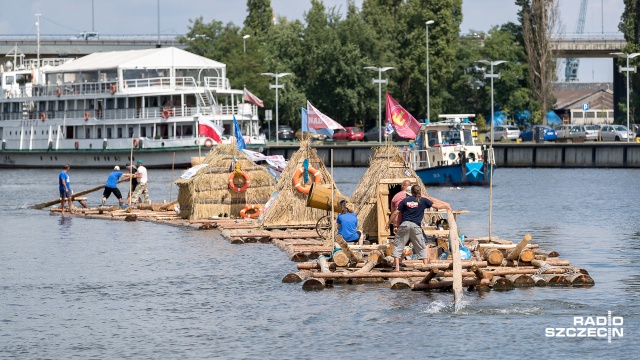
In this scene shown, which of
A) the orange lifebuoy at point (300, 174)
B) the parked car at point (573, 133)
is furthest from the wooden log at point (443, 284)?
the parked car at point (573, 133)

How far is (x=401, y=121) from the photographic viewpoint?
168 feet

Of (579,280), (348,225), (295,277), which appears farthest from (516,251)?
(295,277)

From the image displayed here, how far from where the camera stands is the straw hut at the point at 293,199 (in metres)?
37.5

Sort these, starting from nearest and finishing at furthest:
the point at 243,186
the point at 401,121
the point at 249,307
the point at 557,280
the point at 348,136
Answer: the point at 249,307, the point at 557,280, the point at 243,186, the point at 401,121, the point at 348,136

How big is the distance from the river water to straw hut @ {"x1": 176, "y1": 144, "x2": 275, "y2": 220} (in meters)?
2.33

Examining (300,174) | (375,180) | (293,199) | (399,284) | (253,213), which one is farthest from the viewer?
(253,213)

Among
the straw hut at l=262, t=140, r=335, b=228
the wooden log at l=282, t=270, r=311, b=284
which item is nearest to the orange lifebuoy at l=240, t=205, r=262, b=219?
the straw hut at l=262, t=140, r=335, b=228

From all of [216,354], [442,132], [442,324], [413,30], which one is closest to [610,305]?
[442,324]

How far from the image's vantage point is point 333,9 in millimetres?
114312

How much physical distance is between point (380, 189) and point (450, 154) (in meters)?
34.6

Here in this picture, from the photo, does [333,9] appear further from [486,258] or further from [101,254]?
[486,258]

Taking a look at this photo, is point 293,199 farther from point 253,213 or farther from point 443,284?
point 443,284

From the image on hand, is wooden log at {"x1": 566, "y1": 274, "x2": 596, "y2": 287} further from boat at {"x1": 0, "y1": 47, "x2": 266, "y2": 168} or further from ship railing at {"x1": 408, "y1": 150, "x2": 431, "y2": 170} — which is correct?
boat at {"x1": 0, "y1": 47, "x2": 266, "y2": 168}

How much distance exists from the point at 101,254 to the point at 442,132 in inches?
1293
